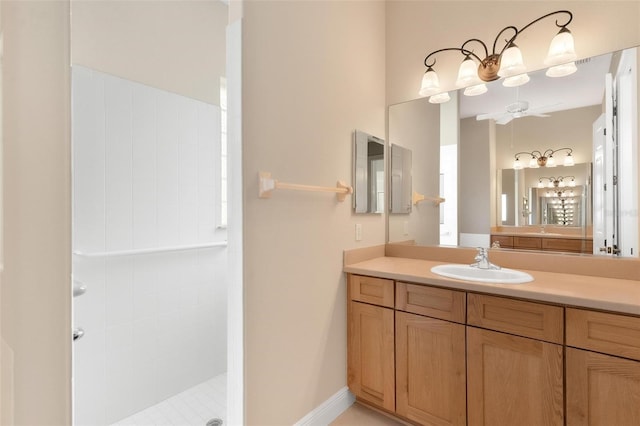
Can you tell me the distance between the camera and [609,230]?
1.60 m

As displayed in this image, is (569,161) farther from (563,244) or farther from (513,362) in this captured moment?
(513,362)

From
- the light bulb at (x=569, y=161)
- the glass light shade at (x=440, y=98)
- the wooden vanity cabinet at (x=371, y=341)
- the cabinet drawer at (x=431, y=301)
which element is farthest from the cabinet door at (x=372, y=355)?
the glass light shade at (x=440, y=98)

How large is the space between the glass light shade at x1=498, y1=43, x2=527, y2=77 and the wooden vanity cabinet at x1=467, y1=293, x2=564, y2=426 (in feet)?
4.09

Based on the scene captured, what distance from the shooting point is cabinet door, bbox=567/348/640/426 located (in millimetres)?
1117

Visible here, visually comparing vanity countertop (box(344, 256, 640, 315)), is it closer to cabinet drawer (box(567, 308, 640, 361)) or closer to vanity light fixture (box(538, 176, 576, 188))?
cabinet drawer (box(567, 308, 640, 361))

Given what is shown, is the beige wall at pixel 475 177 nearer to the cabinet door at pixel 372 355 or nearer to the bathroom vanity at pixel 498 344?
the bathroom vanity at pixel 498 344

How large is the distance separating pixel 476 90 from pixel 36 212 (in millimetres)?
2168

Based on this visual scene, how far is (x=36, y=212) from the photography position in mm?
302

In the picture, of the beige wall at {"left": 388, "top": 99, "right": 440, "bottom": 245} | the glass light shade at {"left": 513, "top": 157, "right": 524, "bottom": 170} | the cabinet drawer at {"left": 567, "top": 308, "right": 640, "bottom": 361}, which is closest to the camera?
the cabinet drawer at {"left": 567, "top": 308, "right": 640, "bottom": 361}

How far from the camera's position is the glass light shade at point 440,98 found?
205cm

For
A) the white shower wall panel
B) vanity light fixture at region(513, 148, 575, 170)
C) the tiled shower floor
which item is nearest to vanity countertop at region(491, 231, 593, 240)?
vanity light fixture at region(513, 148, 575, 170)

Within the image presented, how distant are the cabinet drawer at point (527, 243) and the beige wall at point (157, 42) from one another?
2.15 meters

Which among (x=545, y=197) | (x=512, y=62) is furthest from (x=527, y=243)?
(x=512, y=62)

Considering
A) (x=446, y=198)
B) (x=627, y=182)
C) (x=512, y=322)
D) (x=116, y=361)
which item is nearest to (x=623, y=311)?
(x=512, y=322)
